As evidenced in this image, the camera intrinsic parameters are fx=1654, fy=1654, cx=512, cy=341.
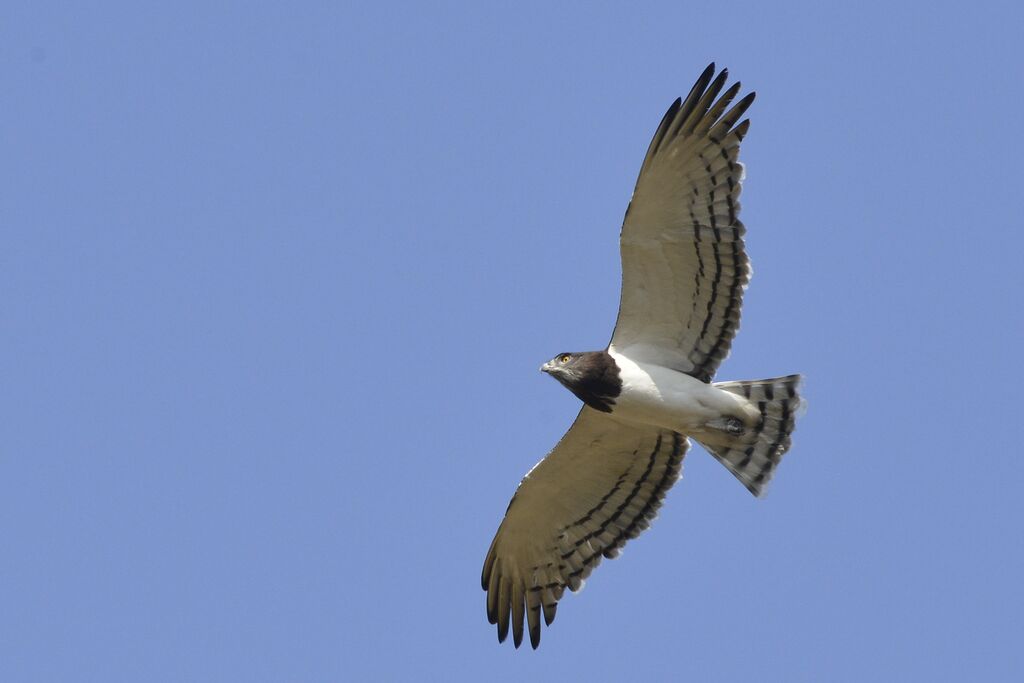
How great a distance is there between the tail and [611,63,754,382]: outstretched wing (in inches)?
18.4

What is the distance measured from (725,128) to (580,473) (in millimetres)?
3778

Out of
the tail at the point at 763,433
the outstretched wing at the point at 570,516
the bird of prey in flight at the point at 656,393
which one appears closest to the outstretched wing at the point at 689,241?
the bird of prey in flight at the point at 656,393

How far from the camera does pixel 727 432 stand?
15680mm

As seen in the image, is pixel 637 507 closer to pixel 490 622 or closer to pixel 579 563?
pixel 579 563

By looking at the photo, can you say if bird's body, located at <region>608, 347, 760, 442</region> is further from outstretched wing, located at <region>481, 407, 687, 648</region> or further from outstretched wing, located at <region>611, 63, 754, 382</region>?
outstretched wing, located at <region>481, 407, 687, 648</region>

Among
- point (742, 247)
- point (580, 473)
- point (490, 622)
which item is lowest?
point (490, 622)

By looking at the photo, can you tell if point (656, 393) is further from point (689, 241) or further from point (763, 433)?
point (689, 241)

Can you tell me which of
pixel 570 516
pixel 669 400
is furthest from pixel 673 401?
pixel 570 516

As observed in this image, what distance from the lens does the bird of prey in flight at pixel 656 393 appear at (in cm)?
1488

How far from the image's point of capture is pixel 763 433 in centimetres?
1570

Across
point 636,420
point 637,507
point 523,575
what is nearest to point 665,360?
point 636,420

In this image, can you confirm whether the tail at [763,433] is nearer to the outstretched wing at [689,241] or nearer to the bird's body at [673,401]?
the bird's body at [673,401]

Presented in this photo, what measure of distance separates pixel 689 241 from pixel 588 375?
1537 millimetres

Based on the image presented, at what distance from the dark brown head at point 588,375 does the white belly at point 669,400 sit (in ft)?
0.32
